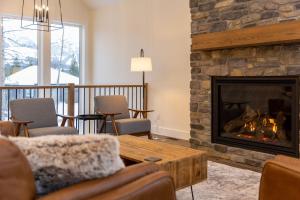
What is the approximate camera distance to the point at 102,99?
16.9 ft

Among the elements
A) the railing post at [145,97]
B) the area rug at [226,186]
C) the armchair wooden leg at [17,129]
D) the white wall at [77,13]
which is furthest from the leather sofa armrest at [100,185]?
the white wall at [77,13]

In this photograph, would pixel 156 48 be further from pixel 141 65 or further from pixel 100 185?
pixel 100 185

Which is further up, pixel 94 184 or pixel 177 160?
pixel 94 184

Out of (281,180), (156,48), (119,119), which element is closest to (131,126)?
(119,119)

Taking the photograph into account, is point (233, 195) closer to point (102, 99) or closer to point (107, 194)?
point (107, 194)

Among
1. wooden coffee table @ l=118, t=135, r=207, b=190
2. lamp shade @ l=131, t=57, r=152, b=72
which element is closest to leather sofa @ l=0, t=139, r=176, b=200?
wooden coffee table @ l=118, t=135, r=207, b=190

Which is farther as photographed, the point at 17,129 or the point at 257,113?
the point at 257,113

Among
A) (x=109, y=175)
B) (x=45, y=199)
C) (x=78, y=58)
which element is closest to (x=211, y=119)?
(x=109, y=175)

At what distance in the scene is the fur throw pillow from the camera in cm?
121

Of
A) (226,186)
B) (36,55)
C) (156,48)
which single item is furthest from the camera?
(36,55)

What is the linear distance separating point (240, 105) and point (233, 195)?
178cm

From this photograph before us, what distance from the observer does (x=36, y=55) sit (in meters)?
7.14

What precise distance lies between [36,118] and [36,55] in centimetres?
330

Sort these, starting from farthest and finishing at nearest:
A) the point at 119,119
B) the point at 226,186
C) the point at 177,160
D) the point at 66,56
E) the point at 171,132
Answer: the point at 66,56 → the point at 171,132 → the point at 119,119 → the point at 226,186 → the point at 177,160
